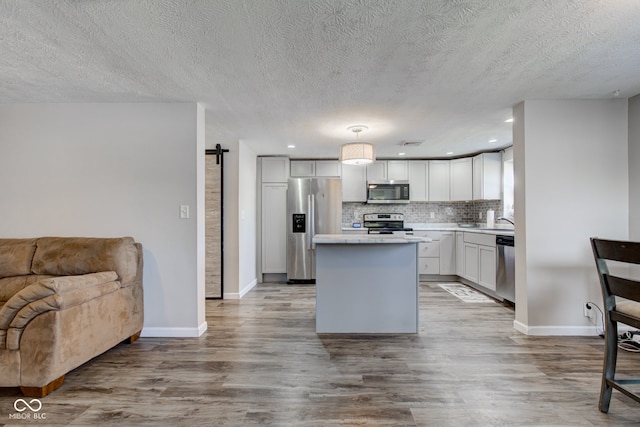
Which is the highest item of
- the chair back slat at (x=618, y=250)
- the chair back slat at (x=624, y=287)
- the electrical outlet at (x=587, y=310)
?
the chair back slat at (x=618, y=250)

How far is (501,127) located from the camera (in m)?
3.64

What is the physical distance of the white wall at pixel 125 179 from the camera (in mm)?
2852

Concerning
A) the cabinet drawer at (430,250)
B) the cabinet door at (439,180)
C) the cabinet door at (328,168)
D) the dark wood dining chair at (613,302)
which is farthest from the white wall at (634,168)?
the cabinet door at (328,168)

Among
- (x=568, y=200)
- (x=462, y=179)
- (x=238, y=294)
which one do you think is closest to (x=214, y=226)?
(x=238, y=294)

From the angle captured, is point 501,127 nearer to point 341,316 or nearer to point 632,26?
point 632,26

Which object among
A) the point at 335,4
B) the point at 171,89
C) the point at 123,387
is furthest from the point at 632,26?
the point at 123,387

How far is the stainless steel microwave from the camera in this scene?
18.1 ft

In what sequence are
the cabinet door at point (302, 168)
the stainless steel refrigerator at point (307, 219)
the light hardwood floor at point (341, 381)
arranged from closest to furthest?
the light hardwood floor at point (341, 381) → the stainless steel refrigerator at point (307, 219) → the cabinet door at point (302, 168)

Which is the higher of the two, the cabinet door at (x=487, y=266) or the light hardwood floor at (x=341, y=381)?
the cabinet door at (x=487, y=266)

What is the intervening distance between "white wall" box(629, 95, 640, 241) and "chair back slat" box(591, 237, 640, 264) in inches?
62.9

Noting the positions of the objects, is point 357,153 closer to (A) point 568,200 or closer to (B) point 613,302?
(A) point 568,200

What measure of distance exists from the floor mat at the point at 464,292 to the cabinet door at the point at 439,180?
1.52 metres

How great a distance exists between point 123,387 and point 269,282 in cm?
331

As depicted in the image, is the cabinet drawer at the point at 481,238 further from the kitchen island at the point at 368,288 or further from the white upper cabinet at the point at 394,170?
the kitchen island at the point at 368,288
